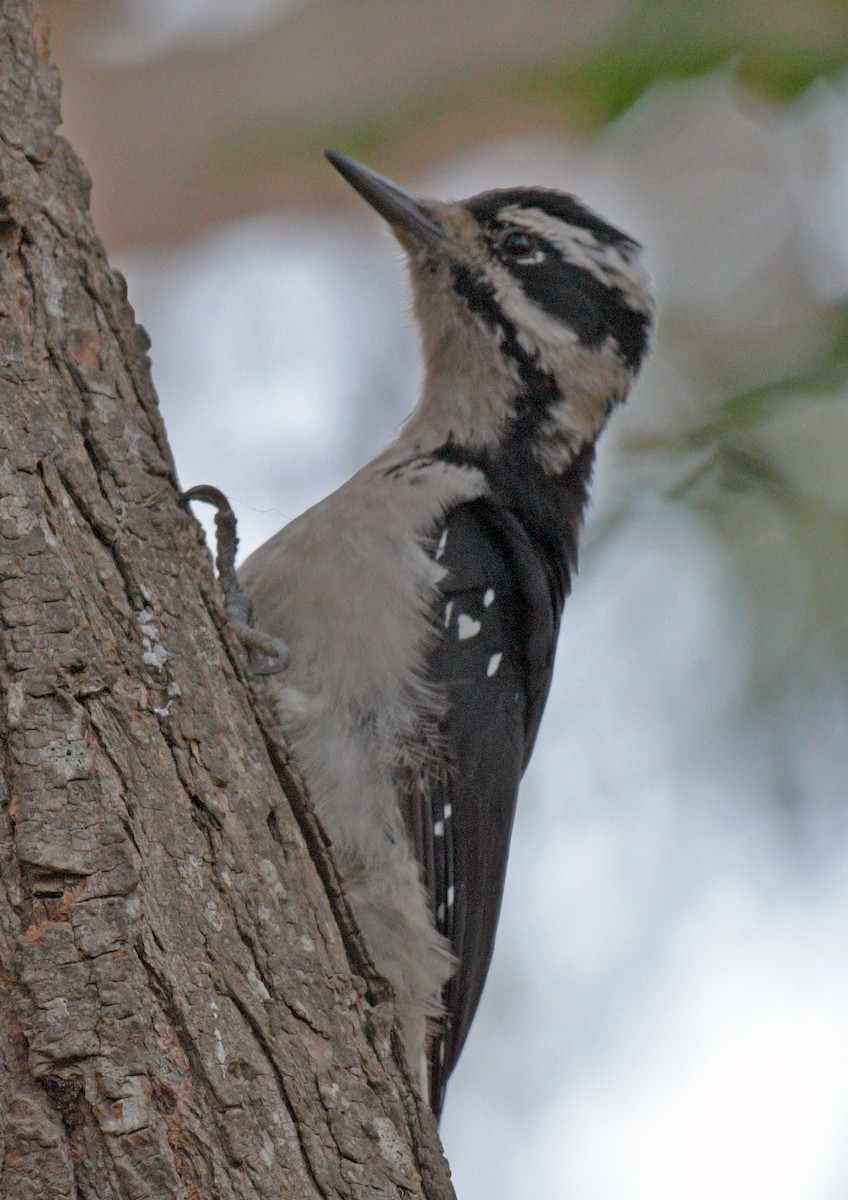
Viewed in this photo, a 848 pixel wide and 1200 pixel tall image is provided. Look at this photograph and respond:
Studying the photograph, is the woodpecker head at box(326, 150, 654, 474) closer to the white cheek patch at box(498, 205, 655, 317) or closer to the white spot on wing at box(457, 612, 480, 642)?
the white cheek patch at box(498, 205, 655, 317)

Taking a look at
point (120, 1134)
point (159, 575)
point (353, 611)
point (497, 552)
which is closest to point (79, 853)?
point (120, 1134)

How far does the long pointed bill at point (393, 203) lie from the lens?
3266 mm

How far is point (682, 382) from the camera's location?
12.6ft

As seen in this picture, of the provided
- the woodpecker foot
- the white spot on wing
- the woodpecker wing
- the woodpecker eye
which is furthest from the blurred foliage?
the woodpecker foot

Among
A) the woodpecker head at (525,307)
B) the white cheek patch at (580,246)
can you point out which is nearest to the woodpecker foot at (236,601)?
the woodpecker head at (525,307)

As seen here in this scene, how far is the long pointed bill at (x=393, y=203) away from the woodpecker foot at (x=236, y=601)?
1160 mm

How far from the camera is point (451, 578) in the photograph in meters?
2.97

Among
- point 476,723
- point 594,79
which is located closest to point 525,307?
point 594,79

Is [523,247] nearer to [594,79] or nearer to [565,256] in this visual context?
[565,256]

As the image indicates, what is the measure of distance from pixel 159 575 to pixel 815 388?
2.15 m

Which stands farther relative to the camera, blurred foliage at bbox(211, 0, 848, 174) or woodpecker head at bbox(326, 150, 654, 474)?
woodpecker head at bbox(326, 150, 654, 474)

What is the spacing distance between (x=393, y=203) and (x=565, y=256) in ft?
1.53

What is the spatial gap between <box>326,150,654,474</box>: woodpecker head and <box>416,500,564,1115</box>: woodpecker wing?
15.9 inches

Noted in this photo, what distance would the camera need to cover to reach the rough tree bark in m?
1.53
